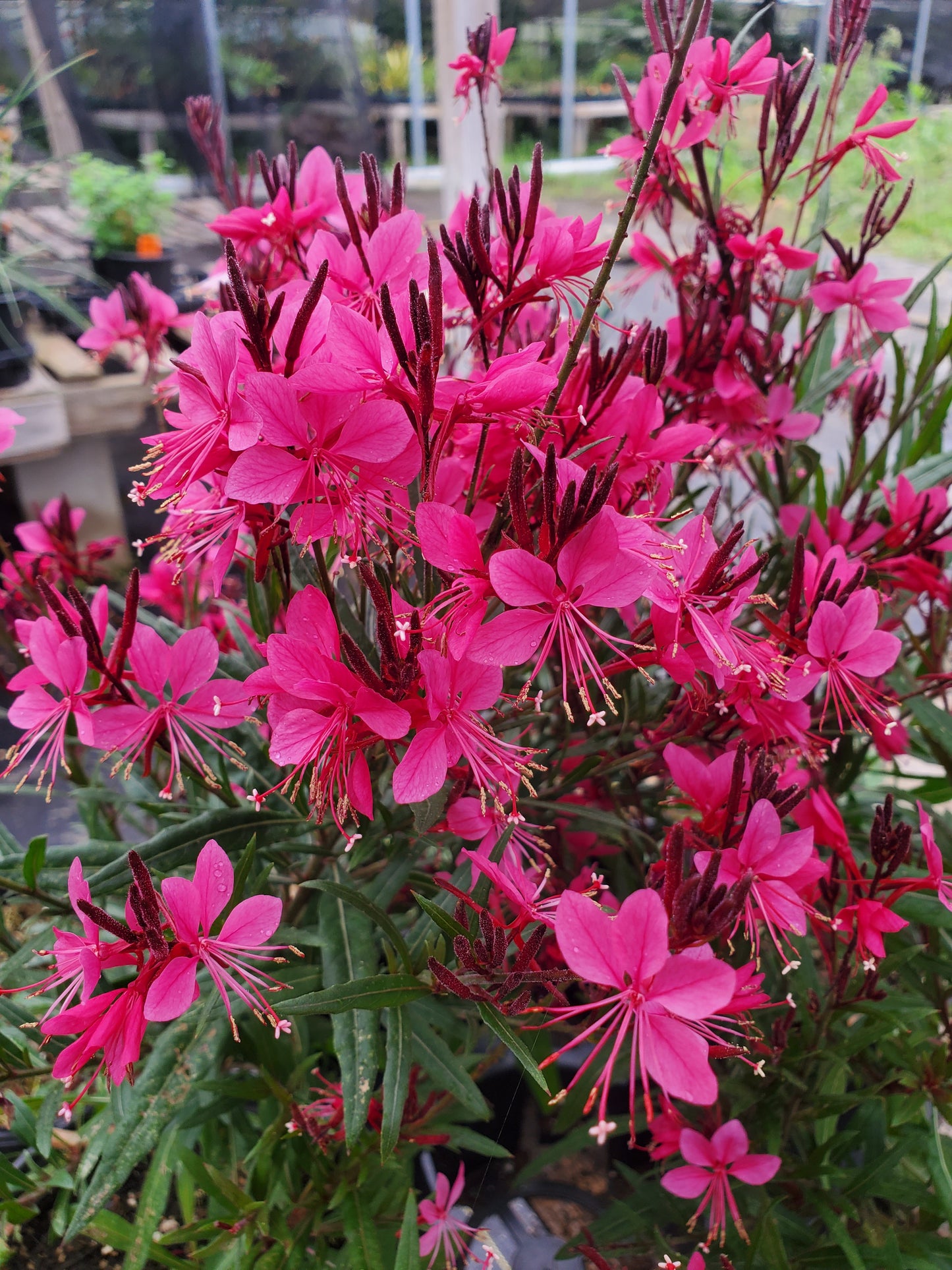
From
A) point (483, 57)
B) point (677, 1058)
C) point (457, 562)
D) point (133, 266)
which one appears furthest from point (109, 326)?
point (133, 266)

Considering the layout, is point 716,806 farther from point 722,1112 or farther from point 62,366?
point 62,366

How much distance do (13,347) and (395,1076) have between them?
5.63 feet

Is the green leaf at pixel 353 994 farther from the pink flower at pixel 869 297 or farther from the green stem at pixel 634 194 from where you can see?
the pink flower at pixel 869 297

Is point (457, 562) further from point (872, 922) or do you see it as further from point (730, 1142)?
point (730, 1142)

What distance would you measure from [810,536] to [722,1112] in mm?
517

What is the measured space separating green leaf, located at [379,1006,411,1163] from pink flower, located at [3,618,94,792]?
271 millimetres

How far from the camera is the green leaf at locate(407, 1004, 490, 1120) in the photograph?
0.69 meters

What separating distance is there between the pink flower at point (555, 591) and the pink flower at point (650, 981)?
0.10 m

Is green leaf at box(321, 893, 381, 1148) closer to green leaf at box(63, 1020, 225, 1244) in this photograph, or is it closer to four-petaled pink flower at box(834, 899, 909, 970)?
green leaf at box(63, 1020, 225, 1244)

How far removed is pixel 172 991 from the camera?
1.55 ft

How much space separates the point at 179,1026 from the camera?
0.72m

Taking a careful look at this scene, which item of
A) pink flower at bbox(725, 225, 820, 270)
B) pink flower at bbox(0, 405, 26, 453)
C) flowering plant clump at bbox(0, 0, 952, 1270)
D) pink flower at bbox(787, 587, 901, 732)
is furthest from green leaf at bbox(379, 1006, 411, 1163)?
pink flower at bbox(725, 225, 820, 270)

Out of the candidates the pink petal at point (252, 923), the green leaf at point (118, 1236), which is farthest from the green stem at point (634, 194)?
the green leaf at point (118, 1236)

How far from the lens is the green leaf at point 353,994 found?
57cm
